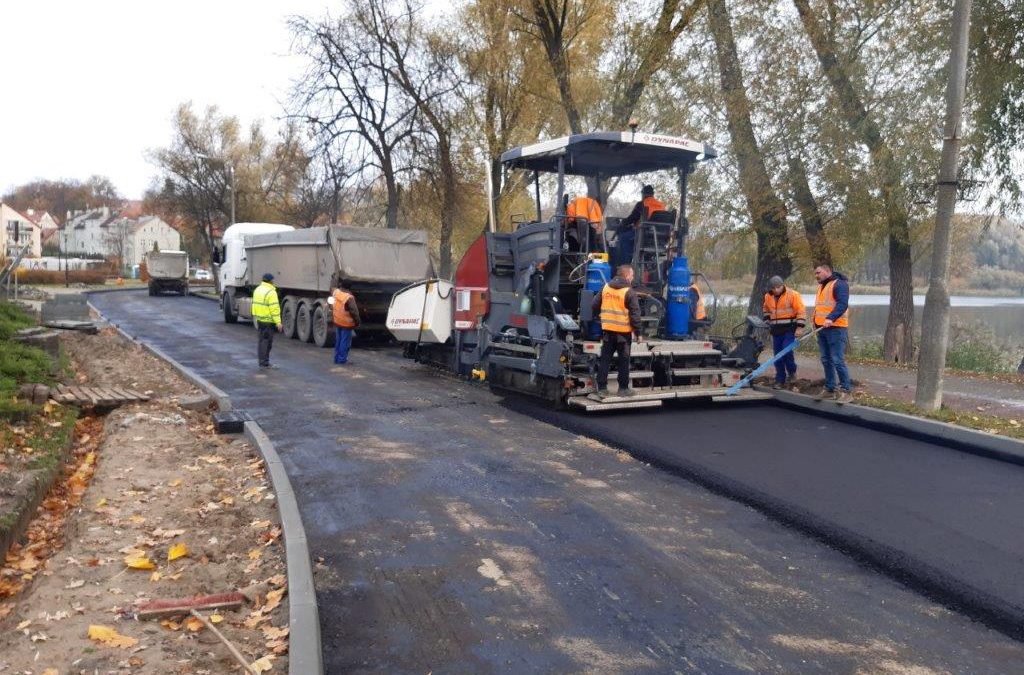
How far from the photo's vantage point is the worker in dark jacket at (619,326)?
28.1ft

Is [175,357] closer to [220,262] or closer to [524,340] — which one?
[524,340]

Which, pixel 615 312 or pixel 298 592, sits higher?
pixel 615 312

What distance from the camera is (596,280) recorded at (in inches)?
368

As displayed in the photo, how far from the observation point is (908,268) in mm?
15586

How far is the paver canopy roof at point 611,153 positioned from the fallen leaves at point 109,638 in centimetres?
710

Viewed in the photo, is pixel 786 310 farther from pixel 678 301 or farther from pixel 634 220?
pixel 634 220

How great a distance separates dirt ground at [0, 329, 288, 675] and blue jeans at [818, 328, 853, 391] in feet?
21.0

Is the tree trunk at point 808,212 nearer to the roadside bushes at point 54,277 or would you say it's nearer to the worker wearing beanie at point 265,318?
the worker wearing beanie at point 265,318

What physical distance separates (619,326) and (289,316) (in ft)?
38.7

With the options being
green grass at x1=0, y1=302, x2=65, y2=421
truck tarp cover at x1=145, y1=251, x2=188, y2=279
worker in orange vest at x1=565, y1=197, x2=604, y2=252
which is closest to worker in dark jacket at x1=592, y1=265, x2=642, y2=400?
worker in orange vest at x1=565, y1=197, x2=604, y2=252

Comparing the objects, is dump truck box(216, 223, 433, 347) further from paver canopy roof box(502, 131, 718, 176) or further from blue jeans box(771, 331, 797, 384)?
blue jeans box(771, 331, 797, 384)

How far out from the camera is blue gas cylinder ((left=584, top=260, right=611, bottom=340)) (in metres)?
9.29

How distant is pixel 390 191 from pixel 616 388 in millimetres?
18122

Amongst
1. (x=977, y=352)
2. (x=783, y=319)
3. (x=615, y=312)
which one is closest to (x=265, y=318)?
(x=615, y=312)
